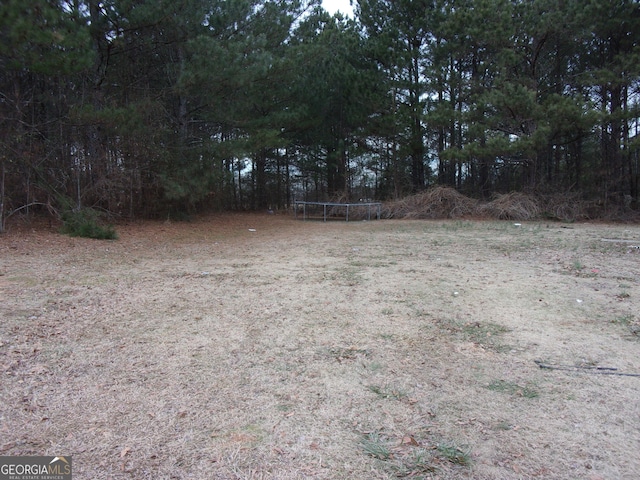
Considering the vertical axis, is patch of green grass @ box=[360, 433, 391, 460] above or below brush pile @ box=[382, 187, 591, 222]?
below

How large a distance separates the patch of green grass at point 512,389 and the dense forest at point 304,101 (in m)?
7.05

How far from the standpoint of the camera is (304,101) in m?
15.2

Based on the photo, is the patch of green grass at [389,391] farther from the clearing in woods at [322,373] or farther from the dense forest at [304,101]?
the dense forest at [304,101]

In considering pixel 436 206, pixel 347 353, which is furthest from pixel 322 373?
pixel 436 206

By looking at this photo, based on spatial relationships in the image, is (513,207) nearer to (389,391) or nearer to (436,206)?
(436,206)

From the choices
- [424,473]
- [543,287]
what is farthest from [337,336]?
[543,287]

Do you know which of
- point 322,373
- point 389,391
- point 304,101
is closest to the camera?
point 389,391

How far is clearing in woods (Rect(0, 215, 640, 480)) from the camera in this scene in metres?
1.62

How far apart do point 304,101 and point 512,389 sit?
569 inches

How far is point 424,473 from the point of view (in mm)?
1532

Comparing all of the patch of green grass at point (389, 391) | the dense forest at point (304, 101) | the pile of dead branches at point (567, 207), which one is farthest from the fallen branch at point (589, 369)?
the pile of dead branches at point (567, 207)

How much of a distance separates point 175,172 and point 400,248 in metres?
6.23

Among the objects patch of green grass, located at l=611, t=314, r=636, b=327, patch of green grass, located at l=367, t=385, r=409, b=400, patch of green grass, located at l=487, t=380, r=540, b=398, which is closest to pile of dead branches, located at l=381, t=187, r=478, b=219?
patch of green grass, located at l=611, t=314, r=636, b=327

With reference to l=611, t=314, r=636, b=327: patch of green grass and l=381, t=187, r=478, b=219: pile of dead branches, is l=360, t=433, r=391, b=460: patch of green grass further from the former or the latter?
l=381, t=187, r=478, b=219: pile of dead branches
